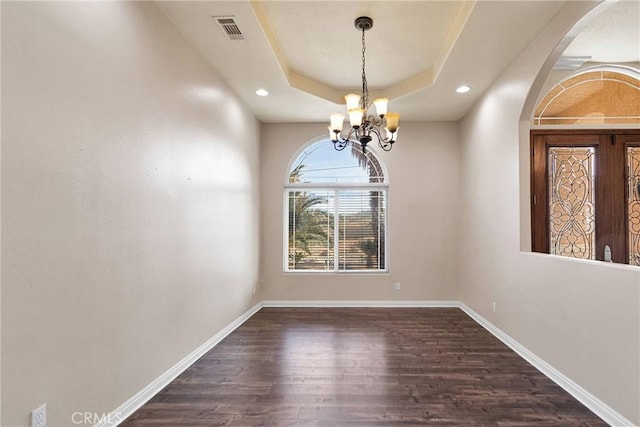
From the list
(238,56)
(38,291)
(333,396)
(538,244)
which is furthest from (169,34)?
(538,244)

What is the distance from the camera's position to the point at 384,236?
217 inches

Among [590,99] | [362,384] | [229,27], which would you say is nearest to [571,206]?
[590,99]

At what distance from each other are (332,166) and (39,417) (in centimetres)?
465

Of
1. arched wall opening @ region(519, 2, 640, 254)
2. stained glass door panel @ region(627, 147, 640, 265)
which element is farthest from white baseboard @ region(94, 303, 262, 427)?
stained glass door panel @ region(627, 147, 640, 265)

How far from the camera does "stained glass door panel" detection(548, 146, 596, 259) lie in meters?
3.45

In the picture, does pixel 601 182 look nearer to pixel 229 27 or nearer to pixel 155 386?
pixel 229 27

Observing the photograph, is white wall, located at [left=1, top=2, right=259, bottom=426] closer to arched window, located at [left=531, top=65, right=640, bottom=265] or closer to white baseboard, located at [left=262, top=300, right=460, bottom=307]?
white baseboard, located at [left=262, top=300, right=460, bottom=307]

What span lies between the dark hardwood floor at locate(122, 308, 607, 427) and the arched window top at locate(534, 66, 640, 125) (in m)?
2.60

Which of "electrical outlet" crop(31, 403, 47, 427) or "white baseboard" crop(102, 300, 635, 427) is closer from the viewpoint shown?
"electrical outlet" crop(31, 403, 47, 427)

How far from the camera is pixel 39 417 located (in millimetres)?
1609

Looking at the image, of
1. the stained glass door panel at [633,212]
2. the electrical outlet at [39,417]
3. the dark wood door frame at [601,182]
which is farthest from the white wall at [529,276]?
the electrical outlet at [39,417]

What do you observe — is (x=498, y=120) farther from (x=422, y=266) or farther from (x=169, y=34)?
(x=169, y=34)

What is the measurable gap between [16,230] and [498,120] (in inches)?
169

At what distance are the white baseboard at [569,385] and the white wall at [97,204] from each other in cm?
315
